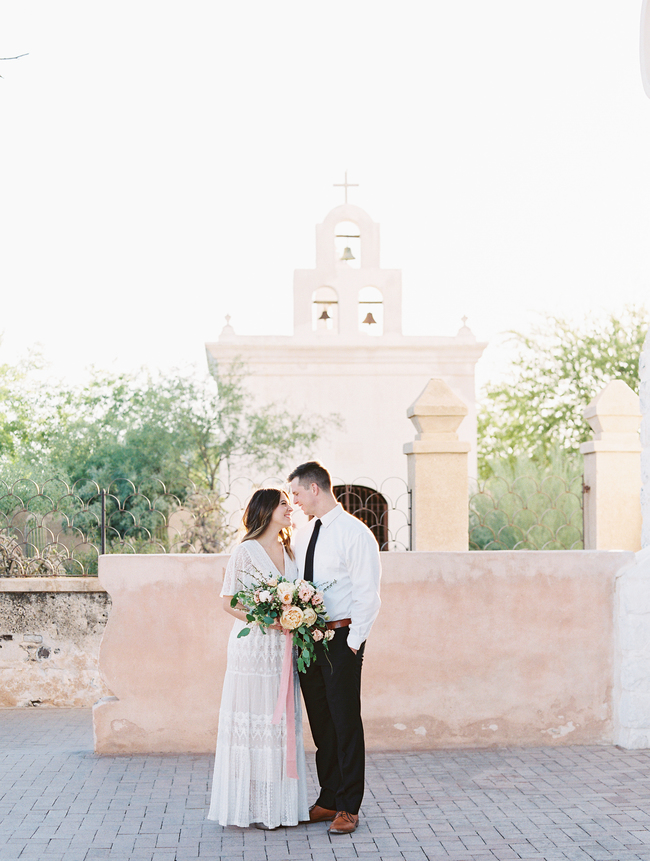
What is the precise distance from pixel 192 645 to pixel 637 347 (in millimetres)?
18347

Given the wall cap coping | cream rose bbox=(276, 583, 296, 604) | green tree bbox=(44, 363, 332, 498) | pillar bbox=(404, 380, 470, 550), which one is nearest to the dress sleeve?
cream rose bbox=(276, 583, 296, 604)

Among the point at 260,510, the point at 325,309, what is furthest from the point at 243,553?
the point at 325,309

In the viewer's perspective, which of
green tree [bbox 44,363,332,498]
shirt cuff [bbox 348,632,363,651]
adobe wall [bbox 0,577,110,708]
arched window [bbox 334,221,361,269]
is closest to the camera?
shirt cuff [bbox 348,632,363,651]

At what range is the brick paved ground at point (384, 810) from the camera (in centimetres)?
452

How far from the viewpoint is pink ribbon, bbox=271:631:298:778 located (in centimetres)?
478

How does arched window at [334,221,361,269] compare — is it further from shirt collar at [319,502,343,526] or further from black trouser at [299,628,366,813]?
black trouser at [299,628,366,813]

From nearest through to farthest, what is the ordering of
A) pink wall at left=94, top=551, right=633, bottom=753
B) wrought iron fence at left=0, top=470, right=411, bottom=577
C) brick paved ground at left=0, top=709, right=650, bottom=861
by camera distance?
brick paved ground at left=0, top=709, right=650, bottom=861 < pink wall at left=94, top=551, right=633, bottom=753 < wrought iron fence at left=0, top=470, right=411, bottom=577

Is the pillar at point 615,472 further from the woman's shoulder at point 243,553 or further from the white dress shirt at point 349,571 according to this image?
the woman's shoulder at point 243,553

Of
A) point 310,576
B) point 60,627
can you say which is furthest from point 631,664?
point 60,627

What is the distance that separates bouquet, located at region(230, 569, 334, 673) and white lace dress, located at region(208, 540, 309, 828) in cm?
14

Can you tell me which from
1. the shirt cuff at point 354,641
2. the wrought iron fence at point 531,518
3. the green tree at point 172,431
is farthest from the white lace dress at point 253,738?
the green tree at point 172,431

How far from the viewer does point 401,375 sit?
60.2 feet

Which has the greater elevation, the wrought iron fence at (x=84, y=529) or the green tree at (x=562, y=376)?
the green tree at (x=562, y=376)

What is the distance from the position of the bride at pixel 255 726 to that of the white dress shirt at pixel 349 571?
0.25 metres
